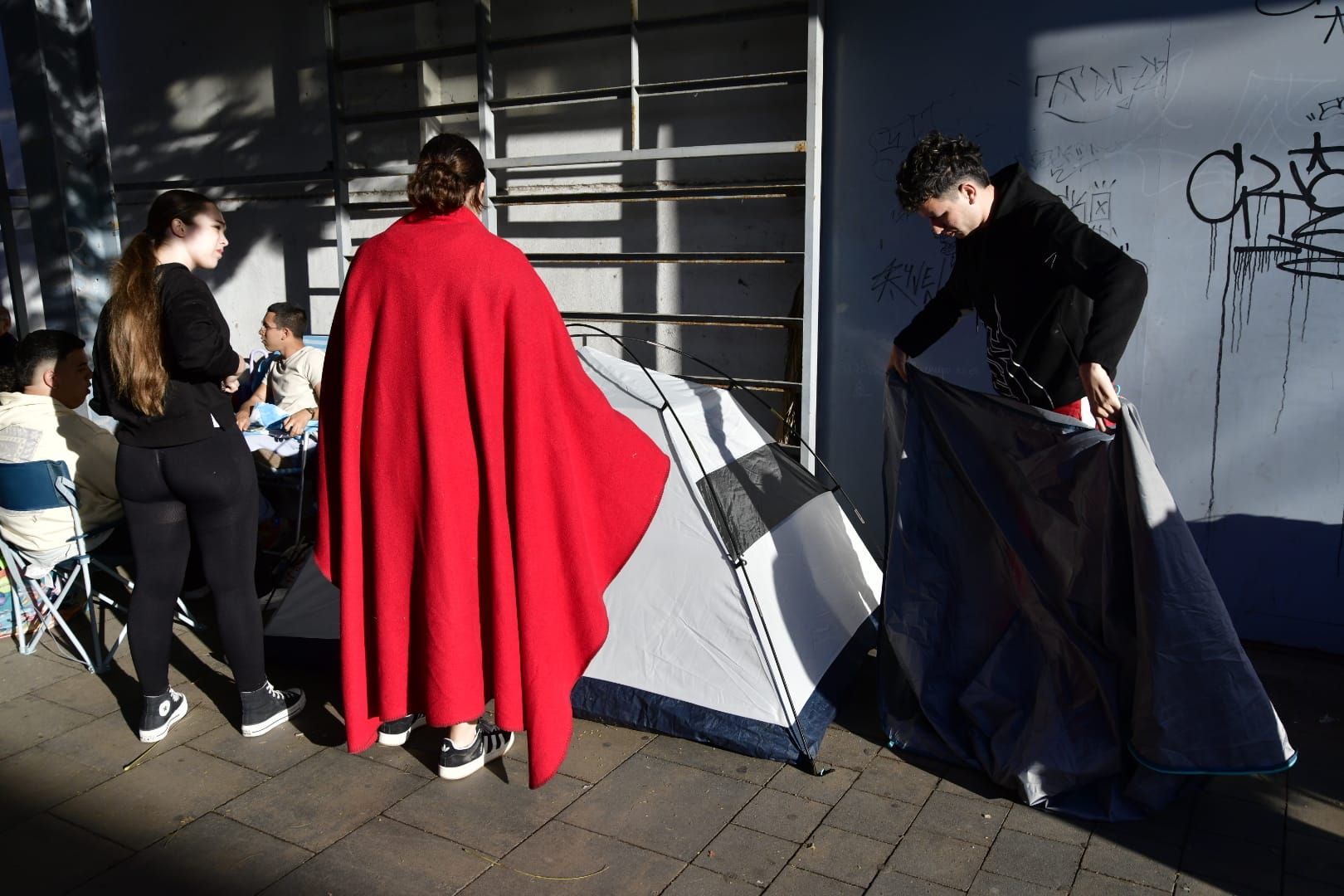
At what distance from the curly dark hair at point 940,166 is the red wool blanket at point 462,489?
1177 millimetres

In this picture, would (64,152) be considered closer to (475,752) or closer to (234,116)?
(234,116)

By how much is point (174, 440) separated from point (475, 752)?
4.35 ft

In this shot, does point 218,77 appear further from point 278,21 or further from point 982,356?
point 982,356

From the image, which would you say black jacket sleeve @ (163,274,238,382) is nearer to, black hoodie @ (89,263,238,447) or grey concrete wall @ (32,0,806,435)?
black hoodie @ (89,263,238,447)

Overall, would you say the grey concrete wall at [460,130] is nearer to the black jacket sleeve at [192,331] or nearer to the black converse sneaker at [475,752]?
the black converse sneaker at [475,752]

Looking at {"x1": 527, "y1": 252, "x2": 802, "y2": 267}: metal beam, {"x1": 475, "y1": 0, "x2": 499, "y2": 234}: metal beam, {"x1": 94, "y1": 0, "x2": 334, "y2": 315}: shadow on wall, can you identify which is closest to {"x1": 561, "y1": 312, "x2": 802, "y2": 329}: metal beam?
{"x1": 527, "y1": 252, "x2": 802, "y2": 267}: metal beam

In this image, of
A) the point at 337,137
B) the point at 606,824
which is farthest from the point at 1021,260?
the point at 337,137

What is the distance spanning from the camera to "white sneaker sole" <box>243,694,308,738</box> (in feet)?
11.1

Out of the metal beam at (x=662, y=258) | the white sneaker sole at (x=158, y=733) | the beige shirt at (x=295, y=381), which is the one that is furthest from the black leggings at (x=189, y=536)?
the metal beam at (x=662, y=258)

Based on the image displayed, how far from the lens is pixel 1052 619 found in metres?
2.96

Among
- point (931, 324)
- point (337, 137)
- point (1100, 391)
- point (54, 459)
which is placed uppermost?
point (337, 137)

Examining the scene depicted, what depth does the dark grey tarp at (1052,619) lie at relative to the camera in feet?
8.69

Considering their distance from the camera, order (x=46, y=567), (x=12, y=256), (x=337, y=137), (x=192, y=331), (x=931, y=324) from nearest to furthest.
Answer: (x=192, y=331) < (x=931, y=324) < (x=46, y=567) < (x=337, y=137) < (x=12, y=256)

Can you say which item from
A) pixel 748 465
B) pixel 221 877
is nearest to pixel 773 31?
pixel 748 465
